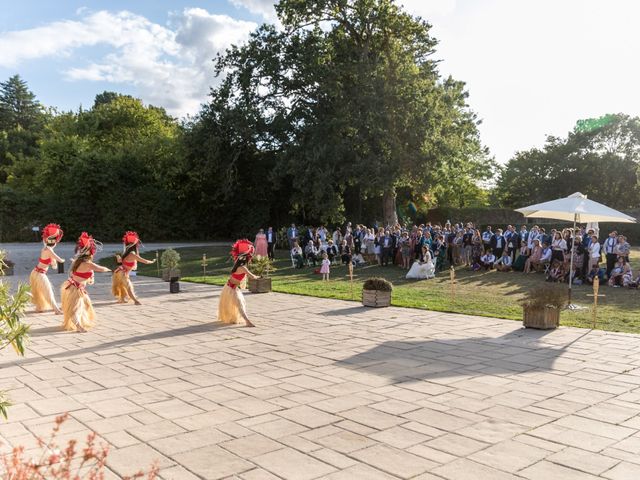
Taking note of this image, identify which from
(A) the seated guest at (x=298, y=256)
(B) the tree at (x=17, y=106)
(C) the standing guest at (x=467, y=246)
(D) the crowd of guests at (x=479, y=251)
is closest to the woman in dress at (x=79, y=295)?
(D) the crowd of guests at (x=479, y=251)

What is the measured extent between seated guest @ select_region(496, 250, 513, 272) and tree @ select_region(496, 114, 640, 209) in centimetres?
2884

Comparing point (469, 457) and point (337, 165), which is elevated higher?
point (337, 165)

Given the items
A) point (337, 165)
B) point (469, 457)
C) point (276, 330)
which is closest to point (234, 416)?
point (469, 457)

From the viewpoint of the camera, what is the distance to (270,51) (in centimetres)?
2905

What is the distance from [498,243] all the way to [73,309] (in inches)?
582

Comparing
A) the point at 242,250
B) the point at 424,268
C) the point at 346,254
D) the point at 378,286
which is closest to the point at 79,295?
the point at 242,250

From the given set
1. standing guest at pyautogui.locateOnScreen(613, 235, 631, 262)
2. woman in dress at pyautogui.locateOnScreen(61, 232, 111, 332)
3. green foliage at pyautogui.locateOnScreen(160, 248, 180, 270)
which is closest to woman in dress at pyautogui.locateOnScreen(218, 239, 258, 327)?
woman in dress at pyautogui.locateOnScreen(61, 232, 111, 332)

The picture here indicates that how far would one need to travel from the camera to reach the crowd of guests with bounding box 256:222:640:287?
54.5ft

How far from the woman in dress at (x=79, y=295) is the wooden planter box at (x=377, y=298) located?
225 inches

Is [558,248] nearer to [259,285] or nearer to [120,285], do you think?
[259,285]

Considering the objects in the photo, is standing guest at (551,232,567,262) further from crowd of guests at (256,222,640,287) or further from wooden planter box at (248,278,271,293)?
wooden planter box at (248,278,271,293)

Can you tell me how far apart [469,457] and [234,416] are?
224 centimetres

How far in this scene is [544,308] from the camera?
9.81 m

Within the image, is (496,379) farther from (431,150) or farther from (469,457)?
(431,150)
